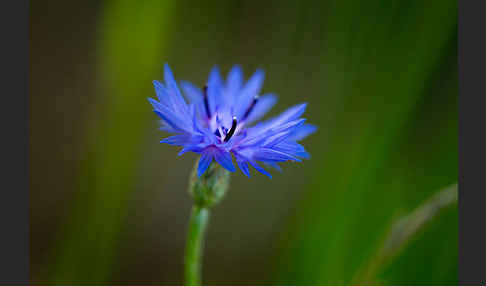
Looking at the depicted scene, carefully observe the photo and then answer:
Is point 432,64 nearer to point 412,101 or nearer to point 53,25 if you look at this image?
point 412,101

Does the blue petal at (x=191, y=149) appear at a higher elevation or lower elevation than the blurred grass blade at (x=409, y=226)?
higher

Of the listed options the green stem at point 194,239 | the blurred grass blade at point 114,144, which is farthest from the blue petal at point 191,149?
the blurred grass blade at point 114,144

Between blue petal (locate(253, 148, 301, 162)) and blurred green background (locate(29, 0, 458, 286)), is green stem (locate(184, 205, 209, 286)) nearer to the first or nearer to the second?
blue petal (locate(253, 148, 301, 162))

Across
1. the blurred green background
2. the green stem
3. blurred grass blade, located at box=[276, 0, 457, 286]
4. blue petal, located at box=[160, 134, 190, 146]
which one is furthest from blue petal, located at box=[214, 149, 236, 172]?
blurred grass blade, located at box=[276, 0, 457, 286]

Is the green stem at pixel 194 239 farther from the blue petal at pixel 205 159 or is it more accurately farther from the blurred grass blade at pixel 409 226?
the blurred grass blade at pixel 409 226

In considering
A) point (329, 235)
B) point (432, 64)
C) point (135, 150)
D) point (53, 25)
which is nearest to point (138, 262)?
point (135, 150)

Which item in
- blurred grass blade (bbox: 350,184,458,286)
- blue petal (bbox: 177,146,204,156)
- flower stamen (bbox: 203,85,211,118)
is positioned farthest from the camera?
flower stamen (bbox: 203,85,211,118)

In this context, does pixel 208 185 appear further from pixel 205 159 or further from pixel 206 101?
pixel 206 101
